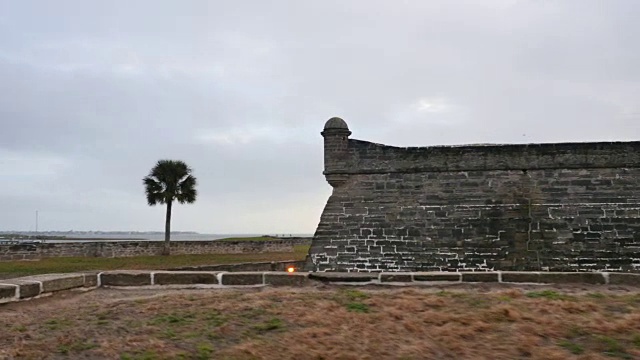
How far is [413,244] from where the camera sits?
45.3ft

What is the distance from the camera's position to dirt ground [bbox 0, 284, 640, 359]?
4.80 meters

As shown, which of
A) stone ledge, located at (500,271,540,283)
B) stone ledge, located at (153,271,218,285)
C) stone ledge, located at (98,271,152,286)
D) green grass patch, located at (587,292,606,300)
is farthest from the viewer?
stone ledge, located at (98,271,152,286)

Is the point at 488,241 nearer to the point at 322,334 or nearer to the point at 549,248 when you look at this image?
the point at 549,248

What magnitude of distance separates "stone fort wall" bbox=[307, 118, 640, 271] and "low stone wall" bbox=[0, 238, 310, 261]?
16970mm

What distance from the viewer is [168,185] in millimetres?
34188

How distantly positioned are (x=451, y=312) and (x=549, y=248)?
817 centimetres

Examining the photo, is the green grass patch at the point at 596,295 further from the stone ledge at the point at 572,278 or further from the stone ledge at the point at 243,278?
the stone ledge at the point at 243,278

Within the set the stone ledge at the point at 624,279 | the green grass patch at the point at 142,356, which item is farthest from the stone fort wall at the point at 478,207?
the green grass patch at the point at 142,356

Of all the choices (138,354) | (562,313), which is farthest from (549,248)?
(138,354)

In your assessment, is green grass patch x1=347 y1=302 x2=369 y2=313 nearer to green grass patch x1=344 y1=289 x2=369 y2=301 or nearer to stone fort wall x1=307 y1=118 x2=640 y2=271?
green grass patch x1=344 y1=289 x2=369 y2=301

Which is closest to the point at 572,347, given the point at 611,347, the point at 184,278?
the point at 611,347

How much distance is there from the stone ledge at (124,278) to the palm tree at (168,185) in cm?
2566

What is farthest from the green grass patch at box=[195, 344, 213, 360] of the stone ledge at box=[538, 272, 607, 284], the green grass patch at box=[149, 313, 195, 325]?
the stone ledge at box=[538, 272, 607, 284]

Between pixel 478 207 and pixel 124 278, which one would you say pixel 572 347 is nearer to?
pixel 124 278
